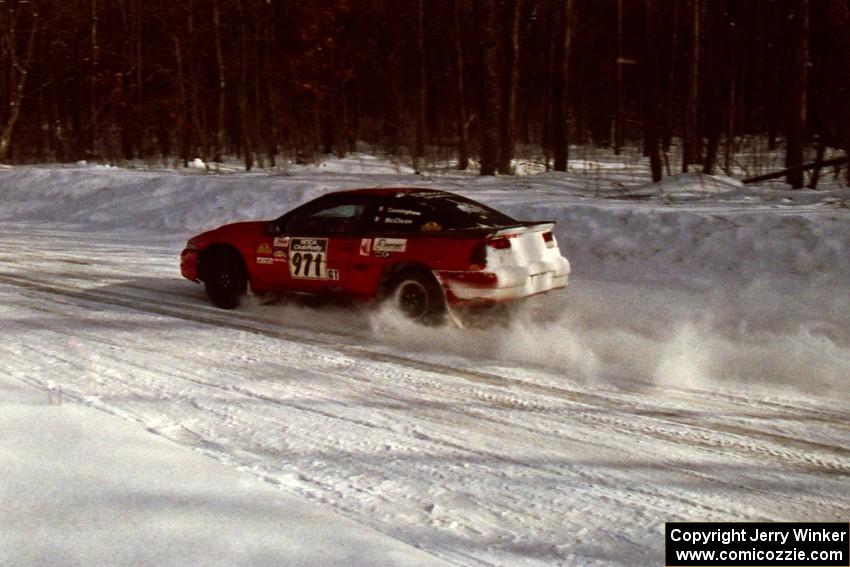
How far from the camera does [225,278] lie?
9.94 meters

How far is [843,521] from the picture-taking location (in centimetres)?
431

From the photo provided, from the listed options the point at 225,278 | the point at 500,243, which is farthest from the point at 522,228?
the point at 225,278

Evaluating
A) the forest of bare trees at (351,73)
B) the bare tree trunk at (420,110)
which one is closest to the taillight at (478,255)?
the bare tree trunk at (420,110)

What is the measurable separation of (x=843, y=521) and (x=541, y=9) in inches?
1269

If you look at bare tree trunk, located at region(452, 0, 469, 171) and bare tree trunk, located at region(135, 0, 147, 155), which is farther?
bare tree trunk, located at region(135, 0, 147, 155)

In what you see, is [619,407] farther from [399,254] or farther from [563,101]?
[563,101]

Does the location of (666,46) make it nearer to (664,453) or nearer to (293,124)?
(293,124)

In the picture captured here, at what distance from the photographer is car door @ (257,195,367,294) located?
9.03m

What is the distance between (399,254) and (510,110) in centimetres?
1382

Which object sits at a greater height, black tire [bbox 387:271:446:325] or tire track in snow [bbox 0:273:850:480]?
black tire [bbox 387:271:446:325]

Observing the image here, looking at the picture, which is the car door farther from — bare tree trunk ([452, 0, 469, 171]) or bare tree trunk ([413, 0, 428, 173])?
bare tree trunk ([452, 0, 469, 171])

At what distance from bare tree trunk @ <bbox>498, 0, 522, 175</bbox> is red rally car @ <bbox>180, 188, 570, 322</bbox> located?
40.2 ft

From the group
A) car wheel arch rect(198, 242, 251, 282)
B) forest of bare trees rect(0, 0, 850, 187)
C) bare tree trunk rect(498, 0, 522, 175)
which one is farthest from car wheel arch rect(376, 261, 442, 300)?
forest of bare trees rect(0, 0, 850, 187)

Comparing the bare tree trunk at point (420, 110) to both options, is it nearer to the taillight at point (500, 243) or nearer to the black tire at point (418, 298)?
the black tire at point (418, 298)
